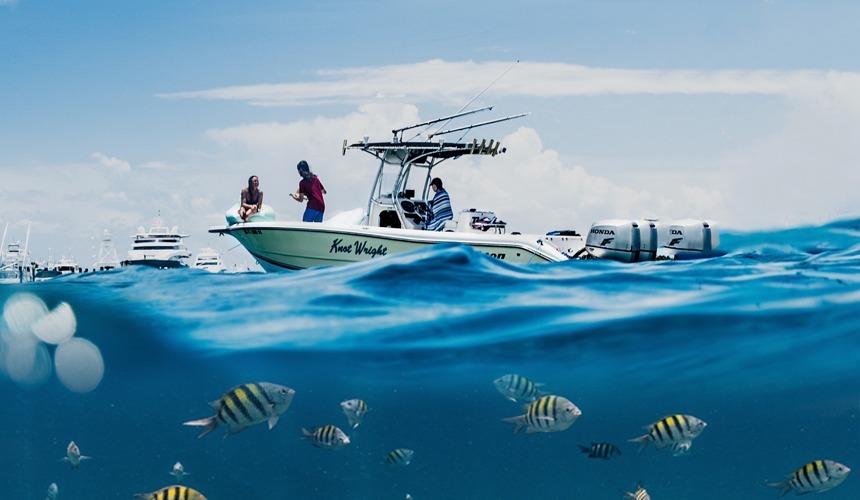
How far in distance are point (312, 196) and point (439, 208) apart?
2.87 m

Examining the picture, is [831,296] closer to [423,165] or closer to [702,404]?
[702,404]

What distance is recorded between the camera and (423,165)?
17219mm

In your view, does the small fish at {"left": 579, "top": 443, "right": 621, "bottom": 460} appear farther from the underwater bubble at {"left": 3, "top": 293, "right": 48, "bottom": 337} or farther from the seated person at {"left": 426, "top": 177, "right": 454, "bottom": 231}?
the underwater bubble at {"left": 3, "top": 293, "right": 48, "bottom": 337}

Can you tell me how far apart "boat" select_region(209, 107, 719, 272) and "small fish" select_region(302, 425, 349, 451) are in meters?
7.36

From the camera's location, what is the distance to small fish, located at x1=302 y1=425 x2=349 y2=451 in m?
7.27

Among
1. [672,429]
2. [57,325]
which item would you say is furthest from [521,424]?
[57,325]

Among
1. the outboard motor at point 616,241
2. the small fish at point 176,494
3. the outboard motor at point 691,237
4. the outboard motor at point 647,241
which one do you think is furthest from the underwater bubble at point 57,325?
the outboard motor at point 691,237

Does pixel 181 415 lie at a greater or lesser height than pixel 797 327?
lesser

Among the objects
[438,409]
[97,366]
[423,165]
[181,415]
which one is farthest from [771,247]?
[181,415]

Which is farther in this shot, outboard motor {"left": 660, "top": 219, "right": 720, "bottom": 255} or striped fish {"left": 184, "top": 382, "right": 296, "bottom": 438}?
outboard motor {"left": 660, "top": 219, "right": 720, "bottom": 255}

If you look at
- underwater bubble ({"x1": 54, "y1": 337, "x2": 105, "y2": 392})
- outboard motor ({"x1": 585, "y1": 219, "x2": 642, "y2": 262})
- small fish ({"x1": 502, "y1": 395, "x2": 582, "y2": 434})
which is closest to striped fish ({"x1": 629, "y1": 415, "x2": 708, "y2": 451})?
small fish ({"x1": 502, "y1": 395, "x2": 582, "y2": 434})

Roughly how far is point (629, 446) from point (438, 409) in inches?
412

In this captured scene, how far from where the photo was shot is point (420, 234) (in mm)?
14680

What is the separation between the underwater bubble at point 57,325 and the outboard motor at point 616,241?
10.2 m
